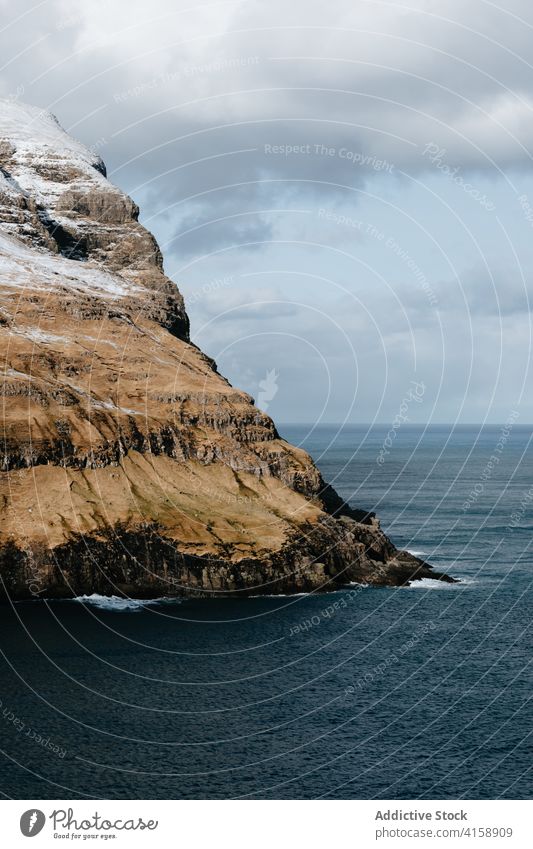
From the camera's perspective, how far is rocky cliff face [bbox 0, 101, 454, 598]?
142875 mm

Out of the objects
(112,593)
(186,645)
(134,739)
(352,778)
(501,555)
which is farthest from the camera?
(501,555)

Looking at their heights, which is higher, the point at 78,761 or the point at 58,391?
the point at 58,391

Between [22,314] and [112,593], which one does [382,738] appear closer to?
[112,593]

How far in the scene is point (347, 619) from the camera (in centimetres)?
13100

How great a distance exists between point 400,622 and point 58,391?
73.7 meters

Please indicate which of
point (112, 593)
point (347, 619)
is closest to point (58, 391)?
point (112, 593)
